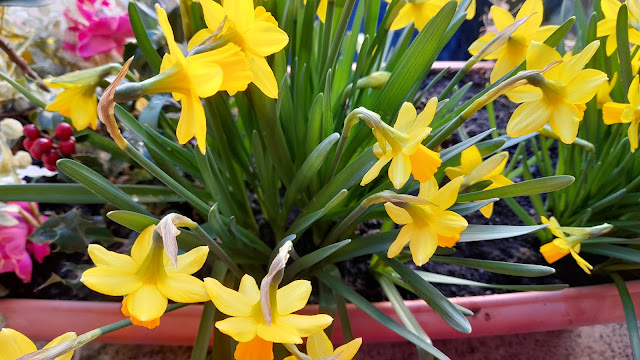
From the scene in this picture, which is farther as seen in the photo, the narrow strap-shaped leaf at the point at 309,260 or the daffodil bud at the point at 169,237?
the narrow strap-shaped leaf at the point at 309,260

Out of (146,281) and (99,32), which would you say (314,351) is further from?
(99,32)

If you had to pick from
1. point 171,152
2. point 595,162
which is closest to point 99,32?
point 171,152

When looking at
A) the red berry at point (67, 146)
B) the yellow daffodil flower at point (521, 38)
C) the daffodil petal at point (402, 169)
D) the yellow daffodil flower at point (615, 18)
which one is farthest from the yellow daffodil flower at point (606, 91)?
the red berry at point (67, 146)

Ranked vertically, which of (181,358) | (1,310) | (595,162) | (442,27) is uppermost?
(442,27)

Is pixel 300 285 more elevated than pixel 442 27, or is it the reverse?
pixel 442 27

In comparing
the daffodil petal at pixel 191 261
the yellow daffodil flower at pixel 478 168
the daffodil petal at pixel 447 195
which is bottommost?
the yellow daffodil flower at pixel 478 168

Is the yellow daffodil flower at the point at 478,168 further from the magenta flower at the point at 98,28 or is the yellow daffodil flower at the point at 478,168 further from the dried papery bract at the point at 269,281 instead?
the magenta flower at the point at 98,28

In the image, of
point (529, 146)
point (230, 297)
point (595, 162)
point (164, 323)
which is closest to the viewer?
point (230, 297)
